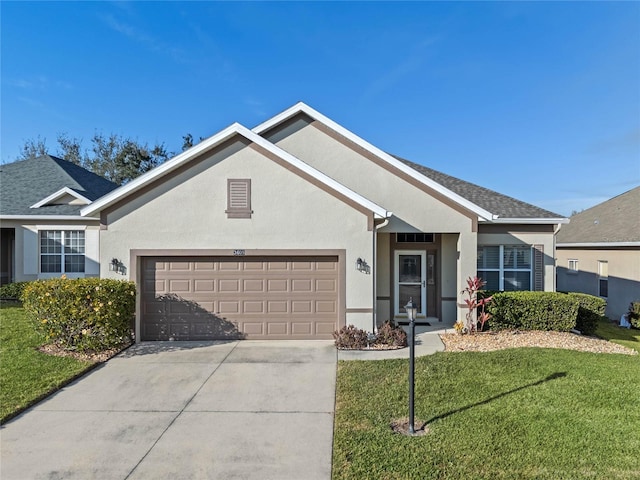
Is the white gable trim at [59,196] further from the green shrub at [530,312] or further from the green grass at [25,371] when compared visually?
the green shrub at [530,312]

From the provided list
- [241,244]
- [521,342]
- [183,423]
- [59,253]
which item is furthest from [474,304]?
[59,253]

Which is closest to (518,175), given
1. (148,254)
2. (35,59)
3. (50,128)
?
(148,254)

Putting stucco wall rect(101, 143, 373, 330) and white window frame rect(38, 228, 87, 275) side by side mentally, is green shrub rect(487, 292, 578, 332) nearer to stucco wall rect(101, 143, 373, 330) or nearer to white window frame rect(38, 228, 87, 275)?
stucco wall rect(101, 143, 373, 330)

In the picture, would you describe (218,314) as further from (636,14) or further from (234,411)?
(636,14)

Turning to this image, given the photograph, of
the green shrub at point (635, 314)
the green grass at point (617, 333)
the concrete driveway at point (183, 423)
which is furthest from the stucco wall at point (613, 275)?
the concrete driveway at point (183, 423)

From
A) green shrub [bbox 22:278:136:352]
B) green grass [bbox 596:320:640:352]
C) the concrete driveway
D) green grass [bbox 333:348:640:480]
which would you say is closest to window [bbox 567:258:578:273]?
green grass [bbox 596:320:640:352]

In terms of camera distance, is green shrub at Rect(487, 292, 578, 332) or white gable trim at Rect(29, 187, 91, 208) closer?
green shrub at Rect(487, 292, 578, 332)

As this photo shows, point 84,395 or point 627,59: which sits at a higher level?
point 627,59

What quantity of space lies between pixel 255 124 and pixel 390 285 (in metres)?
6.86

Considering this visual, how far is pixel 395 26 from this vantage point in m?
12.0

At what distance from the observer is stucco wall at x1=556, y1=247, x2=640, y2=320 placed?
1487cm

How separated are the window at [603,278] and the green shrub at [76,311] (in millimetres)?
19768

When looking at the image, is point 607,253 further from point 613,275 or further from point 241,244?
point 241,244

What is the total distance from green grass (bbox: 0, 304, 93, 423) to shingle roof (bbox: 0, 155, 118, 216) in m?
6.47
